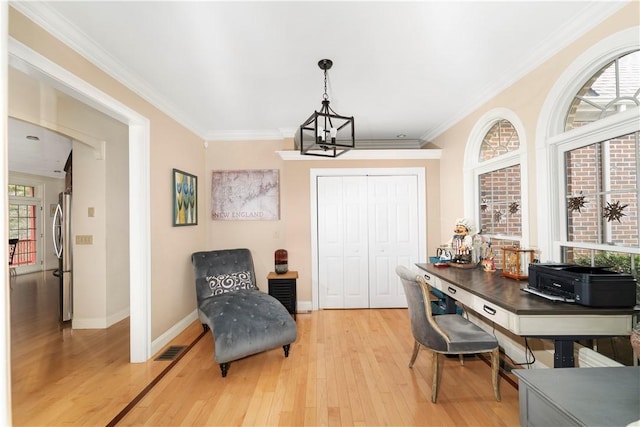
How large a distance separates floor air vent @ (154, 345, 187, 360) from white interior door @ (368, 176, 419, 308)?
2472mm

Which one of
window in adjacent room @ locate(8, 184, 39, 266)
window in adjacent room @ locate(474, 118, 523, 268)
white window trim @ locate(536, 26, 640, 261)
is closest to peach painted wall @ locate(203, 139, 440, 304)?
window in adjacent room @ locate(474, 118, 523, 268)

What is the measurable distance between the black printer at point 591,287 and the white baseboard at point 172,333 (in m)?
3.25

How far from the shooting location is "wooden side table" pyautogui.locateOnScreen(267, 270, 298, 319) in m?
3.90

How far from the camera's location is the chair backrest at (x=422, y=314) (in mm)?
2152

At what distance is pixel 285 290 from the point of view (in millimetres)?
3922

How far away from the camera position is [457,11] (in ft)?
5.98

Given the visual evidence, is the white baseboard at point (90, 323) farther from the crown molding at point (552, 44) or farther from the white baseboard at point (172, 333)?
the crown molding at point (552, 44)

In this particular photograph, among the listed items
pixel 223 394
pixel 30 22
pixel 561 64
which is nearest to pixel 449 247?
pixel 561 64

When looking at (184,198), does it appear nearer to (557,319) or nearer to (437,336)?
(437,336)

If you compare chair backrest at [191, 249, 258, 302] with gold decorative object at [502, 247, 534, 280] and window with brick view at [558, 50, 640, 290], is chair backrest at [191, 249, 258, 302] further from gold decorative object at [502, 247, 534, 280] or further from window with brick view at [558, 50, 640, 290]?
window with brick view at [558, 50, 640, 290]

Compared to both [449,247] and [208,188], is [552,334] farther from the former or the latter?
[208,188]

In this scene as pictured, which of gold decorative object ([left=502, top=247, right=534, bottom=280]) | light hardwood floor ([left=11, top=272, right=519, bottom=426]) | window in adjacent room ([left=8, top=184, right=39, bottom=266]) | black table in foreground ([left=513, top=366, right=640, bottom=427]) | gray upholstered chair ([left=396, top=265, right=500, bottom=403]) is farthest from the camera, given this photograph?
window in adjacent room ([left=8, top=184, right=39, bottom=266])

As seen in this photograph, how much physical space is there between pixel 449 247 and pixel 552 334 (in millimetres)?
1601

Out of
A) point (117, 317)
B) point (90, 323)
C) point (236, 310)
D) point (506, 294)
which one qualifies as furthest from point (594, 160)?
point (90, 323)
